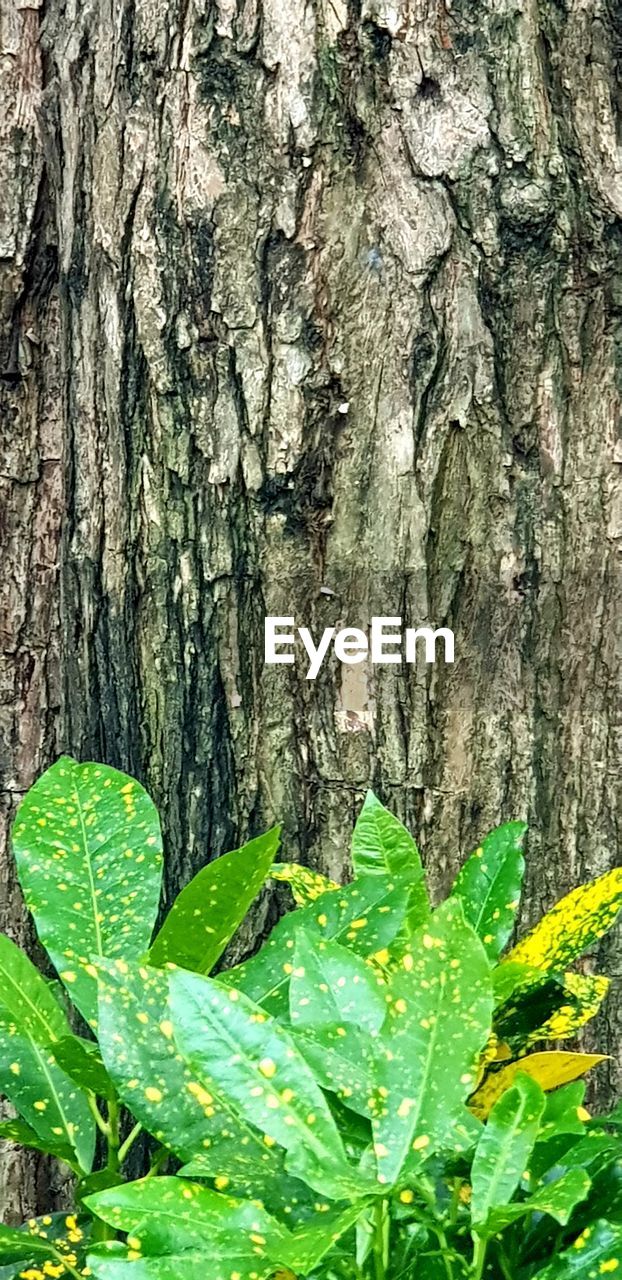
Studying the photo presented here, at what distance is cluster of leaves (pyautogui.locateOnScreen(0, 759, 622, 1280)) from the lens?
2.04 feet

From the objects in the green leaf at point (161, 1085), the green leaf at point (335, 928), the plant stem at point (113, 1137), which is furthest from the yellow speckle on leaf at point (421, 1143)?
the plant stem at point (113, 1137)

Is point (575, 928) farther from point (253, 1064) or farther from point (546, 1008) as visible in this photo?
point (253, 1064)

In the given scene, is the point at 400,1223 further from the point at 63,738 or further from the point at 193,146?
the point at 193,146

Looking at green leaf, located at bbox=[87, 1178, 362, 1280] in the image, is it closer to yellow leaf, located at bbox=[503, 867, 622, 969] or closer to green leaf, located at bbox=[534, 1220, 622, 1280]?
green leaf, located at bbox=[534, 1220, 622, 1280]

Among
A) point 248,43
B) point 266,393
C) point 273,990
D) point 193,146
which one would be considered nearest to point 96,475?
point 266,393

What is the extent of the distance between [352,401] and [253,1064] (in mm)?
742

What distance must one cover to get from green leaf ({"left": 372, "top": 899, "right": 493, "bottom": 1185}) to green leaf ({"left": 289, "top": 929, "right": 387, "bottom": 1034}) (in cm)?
4

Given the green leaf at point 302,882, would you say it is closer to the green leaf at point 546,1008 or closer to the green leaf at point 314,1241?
the green leaf at point 546,1008

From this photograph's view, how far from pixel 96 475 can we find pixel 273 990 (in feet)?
2.29

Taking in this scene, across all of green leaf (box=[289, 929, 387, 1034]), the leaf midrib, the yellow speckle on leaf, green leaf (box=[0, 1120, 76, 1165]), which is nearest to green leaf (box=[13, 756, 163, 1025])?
the leaf midrib

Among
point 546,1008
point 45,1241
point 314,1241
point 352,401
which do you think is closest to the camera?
point 314,1241

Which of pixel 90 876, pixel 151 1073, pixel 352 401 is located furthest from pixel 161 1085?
pixel 352 401

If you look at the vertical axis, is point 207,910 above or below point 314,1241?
above

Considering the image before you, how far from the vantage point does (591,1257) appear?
2.18 feet
